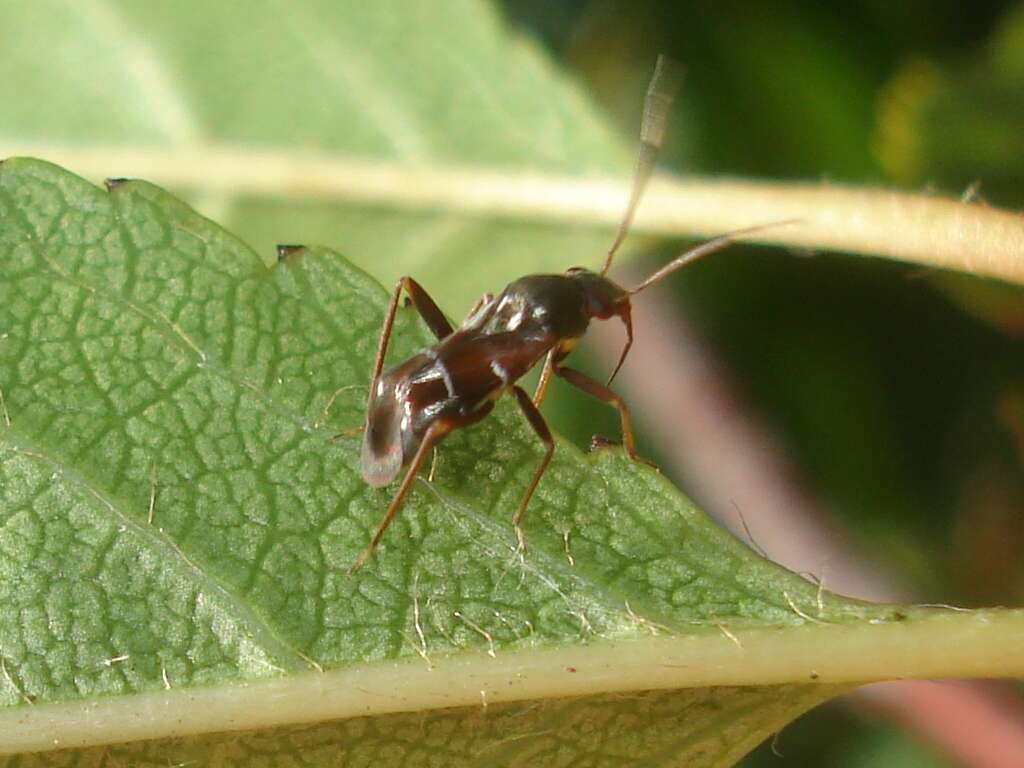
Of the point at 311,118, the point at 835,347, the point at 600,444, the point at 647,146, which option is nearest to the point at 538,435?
the point at 600,444

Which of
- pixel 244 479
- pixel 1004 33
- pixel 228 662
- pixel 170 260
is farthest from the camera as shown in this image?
pixel 1004 33

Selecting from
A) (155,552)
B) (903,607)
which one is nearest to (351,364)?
(155,552)

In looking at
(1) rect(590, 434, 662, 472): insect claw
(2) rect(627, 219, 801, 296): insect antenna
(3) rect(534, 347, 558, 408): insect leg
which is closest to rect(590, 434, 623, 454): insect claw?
(1) rect(590, 434, 662, 472): insect claw

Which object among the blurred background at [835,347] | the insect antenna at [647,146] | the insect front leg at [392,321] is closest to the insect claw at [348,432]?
the insect front leg at [392,321]

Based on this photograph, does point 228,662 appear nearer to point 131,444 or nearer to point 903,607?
point 131,444

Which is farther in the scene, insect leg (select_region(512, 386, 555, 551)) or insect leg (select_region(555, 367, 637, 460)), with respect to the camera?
insect leg (select_region(555, 367, 637, 460))

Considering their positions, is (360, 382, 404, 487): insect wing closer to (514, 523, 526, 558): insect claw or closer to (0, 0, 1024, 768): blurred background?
(514, 523, 526, 558): insect claw
